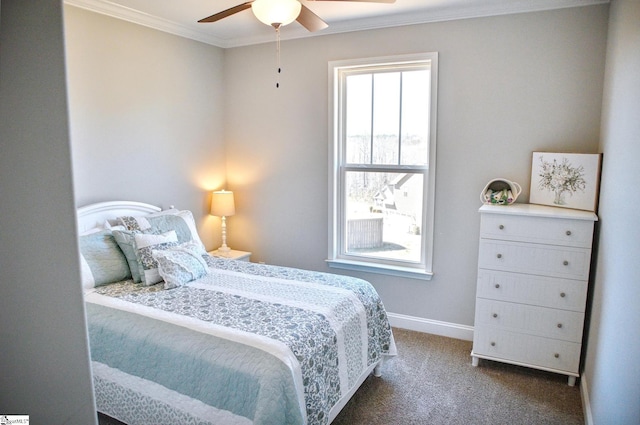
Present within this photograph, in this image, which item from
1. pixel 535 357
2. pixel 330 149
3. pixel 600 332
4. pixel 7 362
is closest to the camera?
pixel 7 362

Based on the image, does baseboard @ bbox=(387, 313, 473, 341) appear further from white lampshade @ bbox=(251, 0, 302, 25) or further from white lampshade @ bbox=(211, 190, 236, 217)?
white lampshade @ bbox=(251, 0, 302, 25)

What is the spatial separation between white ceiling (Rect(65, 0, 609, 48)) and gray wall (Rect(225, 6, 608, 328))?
67mm

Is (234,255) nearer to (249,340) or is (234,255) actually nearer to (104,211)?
(104,211)

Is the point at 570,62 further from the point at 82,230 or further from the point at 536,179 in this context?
the point at 82,230

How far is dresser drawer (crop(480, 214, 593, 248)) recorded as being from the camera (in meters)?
2.71

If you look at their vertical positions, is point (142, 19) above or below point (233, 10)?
above

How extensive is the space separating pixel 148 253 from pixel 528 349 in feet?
8.77

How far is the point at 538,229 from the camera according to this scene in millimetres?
2824

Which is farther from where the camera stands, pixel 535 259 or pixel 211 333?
pixel 535 259

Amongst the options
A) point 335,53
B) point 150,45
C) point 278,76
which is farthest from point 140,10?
point 335,53

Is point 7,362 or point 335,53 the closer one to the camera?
point 7,362

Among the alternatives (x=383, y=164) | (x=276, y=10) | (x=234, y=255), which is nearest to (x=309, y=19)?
(x=276, y=10)

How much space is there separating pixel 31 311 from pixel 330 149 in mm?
3341

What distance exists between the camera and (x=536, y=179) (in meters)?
3.10
